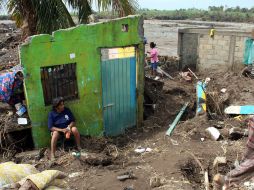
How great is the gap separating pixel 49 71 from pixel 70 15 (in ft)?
7.20

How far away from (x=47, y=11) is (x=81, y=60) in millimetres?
1588

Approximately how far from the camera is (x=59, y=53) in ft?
23.6

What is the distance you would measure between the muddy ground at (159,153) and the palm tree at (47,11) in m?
2.98

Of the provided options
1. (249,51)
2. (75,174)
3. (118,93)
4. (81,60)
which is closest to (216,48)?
(249,51)

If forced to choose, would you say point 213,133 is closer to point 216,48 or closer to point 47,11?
point 47,11

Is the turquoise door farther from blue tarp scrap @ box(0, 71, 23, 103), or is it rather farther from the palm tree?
blue tarp scrap @ box(0, 71, 23, 103)

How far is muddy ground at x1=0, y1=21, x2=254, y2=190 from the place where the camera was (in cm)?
616

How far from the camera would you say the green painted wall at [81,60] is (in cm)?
692

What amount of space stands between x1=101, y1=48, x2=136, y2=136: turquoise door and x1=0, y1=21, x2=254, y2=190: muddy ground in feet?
1.17

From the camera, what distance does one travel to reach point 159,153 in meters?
7.44

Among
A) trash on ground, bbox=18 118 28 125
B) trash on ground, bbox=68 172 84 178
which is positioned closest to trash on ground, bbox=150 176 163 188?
trash on ground, bbox=68 172 84 178

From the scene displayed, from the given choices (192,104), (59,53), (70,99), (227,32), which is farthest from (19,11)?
(227,32)

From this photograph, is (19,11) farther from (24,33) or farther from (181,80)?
(181,80)

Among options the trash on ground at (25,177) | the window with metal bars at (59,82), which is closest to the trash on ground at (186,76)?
the window with metal bars at (59,82)
